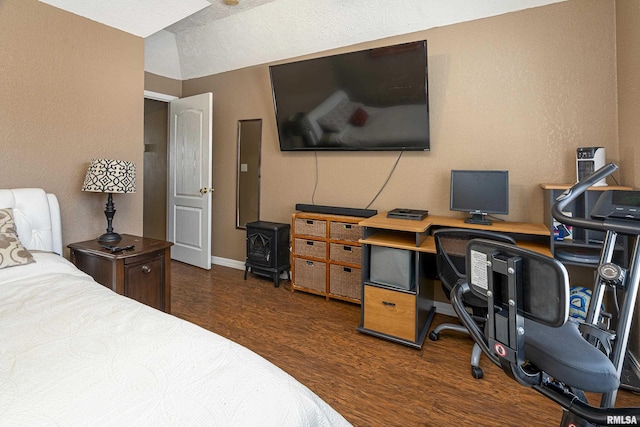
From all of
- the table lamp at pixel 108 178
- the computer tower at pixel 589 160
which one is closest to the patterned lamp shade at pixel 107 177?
the table lamp at pixel 108 178

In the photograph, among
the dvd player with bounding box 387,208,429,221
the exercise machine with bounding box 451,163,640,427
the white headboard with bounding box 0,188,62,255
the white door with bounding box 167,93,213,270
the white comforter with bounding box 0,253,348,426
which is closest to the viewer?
the white comforter with bounding box 0,253,348,426

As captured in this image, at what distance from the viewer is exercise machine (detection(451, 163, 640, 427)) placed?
0.92m

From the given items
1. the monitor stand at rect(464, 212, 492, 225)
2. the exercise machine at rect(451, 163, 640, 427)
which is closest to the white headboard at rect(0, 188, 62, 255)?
the exercise machine at rect(451, 163, 640, 427)

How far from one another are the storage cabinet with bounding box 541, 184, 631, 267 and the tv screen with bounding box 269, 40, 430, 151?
1168 mm

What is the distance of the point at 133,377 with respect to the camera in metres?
0.83

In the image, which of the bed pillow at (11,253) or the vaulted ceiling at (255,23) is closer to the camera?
the bed pillow at (11,253)

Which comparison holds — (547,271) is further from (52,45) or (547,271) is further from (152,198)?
(152,198)

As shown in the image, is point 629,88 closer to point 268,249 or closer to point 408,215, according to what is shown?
point 408,215

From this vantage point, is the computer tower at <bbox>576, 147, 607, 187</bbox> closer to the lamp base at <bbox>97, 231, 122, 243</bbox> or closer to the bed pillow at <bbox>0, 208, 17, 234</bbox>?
the lamp base at <bbox>97, 231, 122, 243</bbox>

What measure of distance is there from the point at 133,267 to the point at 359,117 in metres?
2.25

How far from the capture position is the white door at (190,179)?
159 inches

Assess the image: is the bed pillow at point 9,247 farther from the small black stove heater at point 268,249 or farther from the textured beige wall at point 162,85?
the textured beige wall at point 162,85

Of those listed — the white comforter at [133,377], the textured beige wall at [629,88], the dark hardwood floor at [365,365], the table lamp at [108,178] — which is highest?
the textured beige wall at [629,88]

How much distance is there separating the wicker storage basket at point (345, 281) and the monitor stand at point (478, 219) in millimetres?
1051
